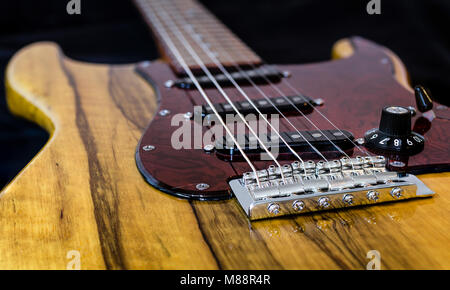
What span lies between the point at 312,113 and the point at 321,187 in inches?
9.9

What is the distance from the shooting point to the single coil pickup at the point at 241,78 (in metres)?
0.90

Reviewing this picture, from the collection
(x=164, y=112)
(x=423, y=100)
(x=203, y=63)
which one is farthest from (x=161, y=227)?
(x=203, y=63)

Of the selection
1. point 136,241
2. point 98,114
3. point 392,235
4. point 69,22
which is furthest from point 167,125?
point 69,22

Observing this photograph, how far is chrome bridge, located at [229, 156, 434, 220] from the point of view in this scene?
0.53 m

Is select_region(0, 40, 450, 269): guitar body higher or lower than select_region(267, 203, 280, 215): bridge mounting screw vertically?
lower

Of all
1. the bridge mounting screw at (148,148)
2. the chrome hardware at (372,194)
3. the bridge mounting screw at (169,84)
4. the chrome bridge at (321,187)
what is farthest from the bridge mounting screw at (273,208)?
the bridge mounting screw at (169,84)

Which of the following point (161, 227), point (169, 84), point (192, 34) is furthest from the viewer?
point (192, 34)

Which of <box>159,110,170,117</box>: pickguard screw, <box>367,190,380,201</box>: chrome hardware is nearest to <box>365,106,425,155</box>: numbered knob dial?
Answer: <box>367,190,380,201</box>: chrome hardware

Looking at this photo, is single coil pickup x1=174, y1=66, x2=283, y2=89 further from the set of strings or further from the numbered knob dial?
the numbered knob dial

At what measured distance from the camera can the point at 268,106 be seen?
0.79 meters

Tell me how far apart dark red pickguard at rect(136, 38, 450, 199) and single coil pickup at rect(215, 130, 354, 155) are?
0.07 feet

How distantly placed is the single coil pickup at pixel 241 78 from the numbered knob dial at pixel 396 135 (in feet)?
1.13

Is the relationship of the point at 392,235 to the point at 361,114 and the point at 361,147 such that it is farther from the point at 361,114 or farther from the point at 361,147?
the point at 361,114

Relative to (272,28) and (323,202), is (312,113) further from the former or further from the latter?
(272,28)
